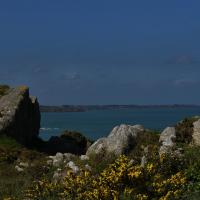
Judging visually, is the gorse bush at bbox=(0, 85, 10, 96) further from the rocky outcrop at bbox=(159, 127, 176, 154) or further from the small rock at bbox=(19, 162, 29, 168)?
the rocky outcrop at bbox=(159, 127, 176, 154)

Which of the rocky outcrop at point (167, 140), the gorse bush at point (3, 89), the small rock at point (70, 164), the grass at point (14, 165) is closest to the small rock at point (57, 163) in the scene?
the grass at point (14, 165)

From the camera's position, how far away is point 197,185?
62.1ft

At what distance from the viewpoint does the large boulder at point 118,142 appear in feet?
93.1

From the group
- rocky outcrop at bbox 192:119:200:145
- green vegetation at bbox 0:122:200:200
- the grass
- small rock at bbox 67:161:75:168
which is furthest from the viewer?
rocky outcrop at bbox 192:119:200:145

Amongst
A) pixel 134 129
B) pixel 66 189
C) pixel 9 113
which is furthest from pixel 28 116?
pixel 66 189

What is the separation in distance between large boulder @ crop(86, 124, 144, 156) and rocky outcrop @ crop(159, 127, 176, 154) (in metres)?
1.12

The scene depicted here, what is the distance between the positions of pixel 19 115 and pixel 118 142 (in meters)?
9.93

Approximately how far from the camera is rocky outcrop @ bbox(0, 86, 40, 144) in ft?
119

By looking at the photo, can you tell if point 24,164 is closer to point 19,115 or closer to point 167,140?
point 167,140

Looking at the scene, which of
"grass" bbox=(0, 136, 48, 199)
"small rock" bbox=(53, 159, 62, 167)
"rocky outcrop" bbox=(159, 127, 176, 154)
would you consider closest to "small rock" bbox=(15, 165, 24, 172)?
"grass" bbox=(0, 136, 48, 199)

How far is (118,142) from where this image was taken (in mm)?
28641

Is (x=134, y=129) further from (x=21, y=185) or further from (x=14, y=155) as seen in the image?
(x=21, y=185)

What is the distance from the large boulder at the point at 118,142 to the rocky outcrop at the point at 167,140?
1.12 metres

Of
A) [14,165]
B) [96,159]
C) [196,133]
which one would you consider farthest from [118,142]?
[14,165]
